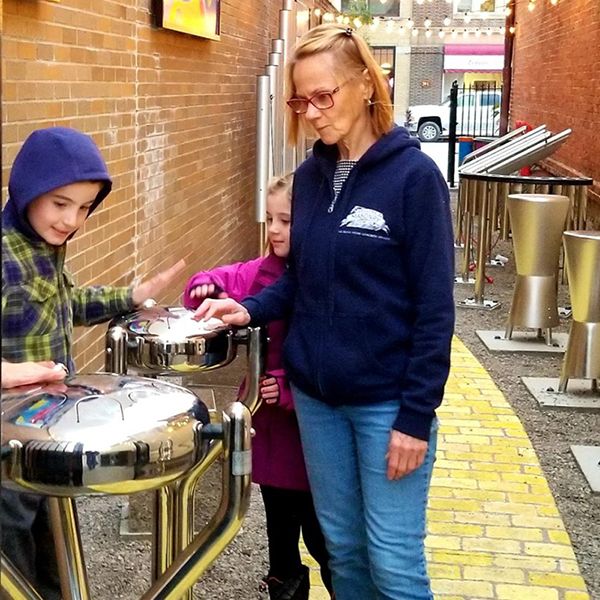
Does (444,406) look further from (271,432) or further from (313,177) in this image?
(313,177)

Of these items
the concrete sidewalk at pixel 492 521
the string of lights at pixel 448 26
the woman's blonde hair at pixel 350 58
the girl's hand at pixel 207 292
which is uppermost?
the string of lights at pixel 448 26

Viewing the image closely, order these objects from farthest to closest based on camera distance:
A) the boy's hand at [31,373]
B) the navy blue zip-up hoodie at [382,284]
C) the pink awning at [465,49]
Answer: the pink awning at [465,49]
the navy blue zip-up hoodie at [382,284]
the boy's hand at [31,373]

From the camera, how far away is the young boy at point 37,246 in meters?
2.12

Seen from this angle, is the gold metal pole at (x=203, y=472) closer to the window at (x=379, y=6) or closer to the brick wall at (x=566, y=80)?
the brick wall at (x=566, y=80)

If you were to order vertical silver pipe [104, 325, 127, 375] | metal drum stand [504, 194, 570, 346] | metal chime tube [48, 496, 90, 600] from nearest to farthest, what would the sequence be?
metal chime tube [48, 496, 90, 600]
vertical silver pipe [104, 325, 127, 375]
metal drum stand [504, 194, 570, 346]

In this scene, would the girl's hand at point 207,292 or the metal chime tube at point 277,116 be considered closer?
the girl's hand at point 207,292

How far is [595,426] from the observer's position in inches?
217

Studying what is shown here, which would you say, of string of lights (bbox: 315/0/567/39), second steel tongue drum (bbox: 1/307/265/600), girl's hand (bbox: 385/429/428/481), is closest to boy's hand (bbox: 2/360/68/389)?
second steel tongue drum (bbox: 1/307/265/600)

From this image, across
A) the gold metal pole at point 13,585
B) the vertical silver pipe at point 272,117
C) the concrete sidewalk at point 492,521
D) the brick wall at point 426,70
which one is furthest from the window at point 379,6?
the gold metal pole at point 13,585

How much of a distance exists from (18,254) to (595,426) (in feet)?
13.7

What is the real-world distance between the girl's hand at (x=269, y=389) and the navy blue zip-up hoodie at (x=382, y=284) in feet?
1.20

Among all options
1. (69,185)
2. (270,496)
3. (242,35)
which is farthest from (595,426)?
(242,35)

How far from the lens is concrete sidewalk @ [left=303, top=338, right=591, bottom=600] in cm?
362

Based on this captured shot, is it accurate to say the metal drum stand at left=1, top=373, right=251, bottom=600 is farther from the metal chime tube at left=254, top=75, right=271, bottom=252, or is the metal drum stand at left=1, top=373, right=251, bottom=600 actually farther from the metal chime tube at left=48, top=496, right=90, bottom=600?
the metal chime tube at left=254, top=75, right=271, bottom=252
